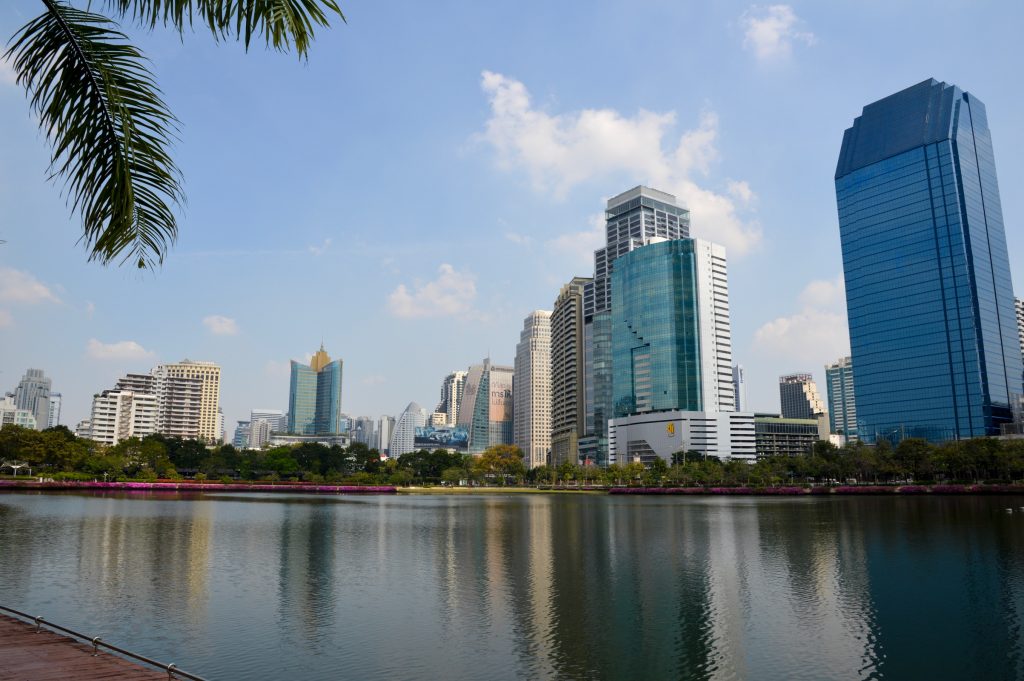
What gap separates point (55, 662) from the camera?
1903 centimetres

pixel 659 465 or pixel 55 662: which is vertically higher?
pixel 659 465

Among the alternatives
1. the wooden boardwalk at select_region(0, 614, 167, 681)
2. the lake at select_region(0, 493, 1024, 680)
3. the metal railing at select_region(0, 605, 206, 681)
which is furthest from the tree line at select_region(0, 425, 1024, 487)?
the metal railing at select_region(0, 605, 206, 681)

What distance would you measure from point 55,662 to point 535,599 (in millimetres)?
20910

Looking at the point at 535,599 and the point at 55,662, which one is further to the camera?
the point at 535,599

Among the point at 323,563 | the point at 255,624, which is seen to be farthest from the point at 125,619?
the point at 323,563

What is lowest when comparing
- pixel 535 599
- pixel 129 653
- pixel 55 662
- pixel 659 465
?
pixel 535 599

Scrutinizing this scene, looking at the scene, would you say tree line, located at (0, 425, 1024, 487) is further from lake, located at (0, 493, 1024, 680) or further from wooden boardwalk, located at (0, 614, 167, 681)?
wooden boardwalk, located at (0, 614, 167, 681)

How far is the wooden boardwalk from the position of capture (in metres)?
17.8

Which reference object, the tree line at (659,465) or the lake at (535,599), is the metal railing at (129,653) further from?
the tree line at (659,465)

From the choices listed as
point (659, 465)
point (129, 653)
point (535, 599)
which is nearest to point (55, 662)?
point (129, 653)

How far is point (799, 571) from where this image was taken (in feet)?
139

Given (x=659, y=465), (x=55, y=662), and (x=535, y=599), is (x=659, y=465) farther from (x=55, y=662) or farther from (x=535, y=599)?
(x=55, y=662)

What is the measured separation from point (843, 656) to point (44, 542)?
169 ft

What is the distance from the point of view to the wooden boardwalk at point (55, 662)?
17.8 meters
